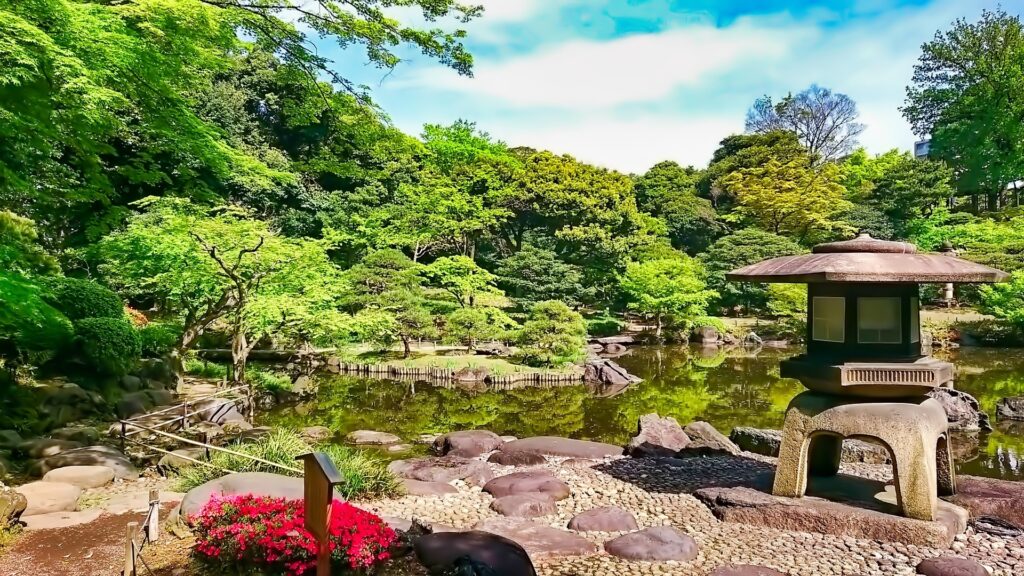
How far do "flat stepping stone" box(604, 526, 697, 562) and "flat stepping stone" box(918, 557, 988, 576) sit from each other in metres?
1.72

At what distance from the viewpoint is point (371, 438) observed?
10.3m

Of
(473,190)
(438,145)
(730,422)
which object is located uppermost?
(438,145)

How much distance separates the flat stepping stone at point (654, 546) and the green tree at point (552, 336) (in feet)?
40.4

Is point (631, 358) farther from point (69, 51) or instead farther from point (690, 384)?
point (69, 51)

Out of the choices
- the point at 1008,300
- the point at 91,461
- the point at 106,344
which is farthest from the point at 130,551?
the point at 1008,300

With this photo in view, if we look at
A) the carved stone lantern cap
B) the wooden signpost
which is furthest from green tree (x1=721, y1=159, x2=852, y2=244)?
the wooden signpost

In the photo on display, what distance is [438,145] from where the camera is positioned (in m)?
29.9

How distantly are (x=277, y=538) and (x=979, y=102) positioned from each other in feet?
118

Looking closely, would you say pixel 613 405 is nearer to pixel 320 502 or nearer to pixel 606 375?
pixel 606 375

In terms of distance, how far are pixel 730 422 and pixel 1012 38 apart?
28269 millimetres

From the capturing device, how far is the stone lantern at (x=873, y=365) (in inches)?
209

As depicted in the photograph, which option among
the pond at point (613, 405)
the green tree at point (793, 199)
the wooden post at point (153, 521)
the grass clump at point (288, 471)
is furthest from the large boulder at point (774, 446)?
the green tree at point (793, 199)

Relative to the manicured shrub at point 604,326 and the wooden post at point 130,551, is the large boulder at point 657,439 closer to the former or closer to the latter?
the wooden post at point 130,551

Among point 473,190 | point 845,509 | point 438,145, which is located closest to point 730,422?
point 845,509
